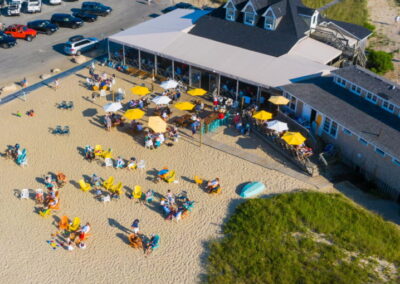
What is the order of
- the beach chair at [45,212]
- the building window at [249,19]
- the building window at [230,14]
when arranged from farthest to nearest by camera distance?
the building window at [230,14] < the building window at [249,19] < the beach chair at [45,212]

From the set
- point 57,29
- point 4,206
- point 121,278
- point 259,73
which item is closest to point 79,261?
point 121,278

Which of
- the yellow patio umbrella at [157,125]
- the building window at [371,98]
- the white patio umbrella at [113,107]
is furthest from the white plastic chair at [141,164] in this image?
the building window at [371,98]

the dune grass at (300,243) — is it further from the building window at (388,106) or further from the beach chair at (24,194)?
the beach chair at (24,194)

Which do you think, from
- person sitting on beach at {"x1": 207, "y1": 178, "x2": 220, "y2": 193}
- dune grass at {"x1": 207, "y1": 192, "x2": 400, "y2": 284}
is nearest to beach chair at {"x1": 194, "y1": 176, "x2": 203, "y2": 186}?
person sitting on beach at {"x1": 207, "y1": 178, "x2": 220, "y2": 193}

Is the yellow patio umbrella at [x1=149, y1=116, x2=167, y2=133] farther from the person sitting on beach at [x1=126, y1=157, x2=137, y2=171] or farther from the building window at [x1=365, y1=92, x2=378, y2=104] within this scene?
the building window at [x1=365, y1=92, x2=378, y2=104]

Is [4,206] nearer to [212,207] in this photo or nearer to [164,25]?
[212,207]
